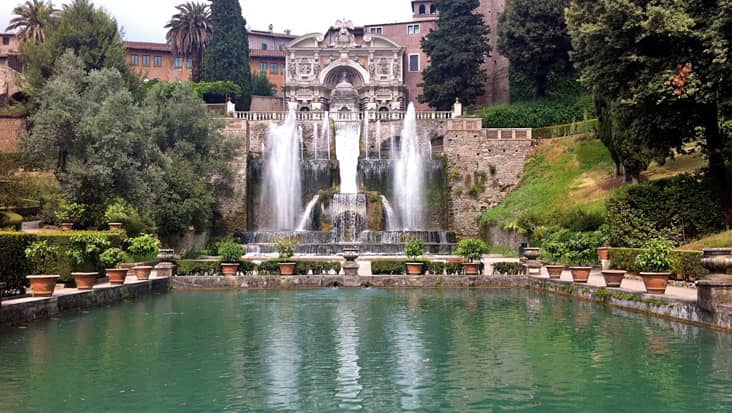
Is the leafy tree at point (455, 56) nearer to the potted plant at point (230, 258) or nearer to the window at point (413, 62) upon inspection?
the window at point (413, 62)

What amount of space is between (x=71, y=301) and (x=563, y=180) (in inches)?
1148

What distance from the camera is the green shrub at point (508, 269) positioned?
24.0 m

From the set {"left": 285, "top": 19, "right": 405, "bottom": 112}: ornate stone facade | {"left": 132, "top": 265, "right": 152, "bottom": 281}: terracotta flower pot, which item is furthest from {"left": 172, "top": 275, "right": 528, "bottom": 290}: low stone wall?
{"left": 285, "top": 19, "right": 405, "bottom": 112}: ornate stone facade

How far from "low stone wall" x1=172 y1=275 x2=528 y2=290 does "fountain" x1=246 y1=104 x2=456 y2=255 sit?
28.9 ft

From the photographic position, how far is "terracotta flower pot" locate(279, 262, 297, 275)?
78.5 feet

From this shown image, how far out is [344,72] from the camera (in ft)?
201

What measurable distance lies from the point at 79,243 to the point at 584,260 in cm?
1616

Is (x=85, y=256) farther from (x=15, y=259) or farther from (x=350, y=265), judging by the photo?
(x=350, y=265)

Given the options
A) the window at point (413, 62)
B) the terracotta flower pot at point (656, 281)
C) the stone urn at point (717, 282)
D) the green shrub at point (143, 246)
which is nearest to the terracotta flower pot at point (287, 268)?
the green shrub at point (143, 246)

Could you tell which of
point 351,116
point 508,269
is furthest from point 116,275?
point 351,116

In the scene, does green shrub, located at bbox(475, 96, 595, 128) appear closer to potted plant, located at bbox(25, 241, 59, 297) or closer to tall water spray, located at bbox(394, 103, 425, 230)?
tall water spray, located at bbox(394, 103, 425, 230)

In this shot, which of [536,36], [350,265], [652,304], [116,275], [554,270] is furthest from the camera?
[536,36]

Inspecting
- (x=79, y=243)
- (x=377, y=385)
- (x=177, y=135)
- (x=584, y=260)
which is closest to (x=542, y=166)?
(x=584, y=260)

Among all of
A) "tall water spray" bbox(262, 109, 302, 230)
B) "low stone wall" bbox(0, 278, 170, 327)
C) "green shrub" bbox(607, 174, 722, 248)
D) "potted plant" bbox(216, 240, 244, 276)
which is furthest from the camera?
"tall water spray" bbox(262, 109, 302, 230)
